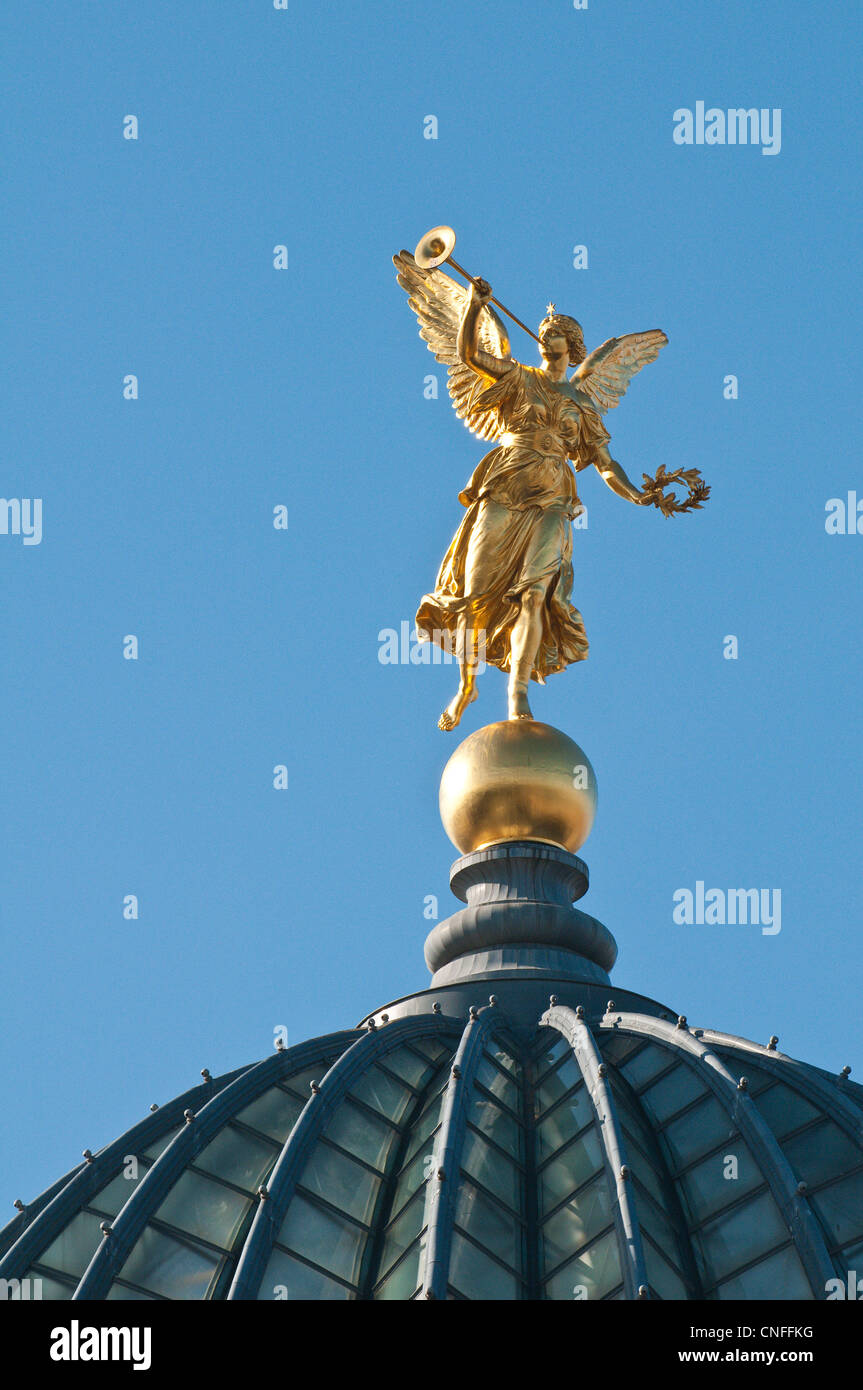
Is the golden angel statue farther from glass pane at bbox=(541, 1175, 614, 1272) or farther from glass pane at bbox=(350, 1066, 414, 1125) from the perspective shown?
glass pane at bbox=(541, 1175, 614, 1272)

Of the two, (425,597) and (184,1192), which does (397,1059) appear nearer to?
(184,1192)

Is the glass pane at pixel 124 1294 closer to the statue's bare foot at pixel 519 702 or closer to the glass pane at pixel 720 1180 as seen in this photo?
the glass pane at pixel 720 1180

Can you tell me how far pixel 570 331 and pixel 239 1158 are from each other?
606 inches

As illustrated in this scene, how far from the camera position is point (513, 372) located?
38.0 meters

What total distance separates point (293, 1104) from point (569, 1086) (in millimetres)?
3974

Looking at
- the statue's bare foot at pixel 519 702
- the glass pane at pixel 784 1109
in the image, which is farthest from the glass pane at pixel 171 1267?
the statue's bare foot at pixel 519 702

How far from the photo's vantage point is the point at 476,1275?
27922 millimetres

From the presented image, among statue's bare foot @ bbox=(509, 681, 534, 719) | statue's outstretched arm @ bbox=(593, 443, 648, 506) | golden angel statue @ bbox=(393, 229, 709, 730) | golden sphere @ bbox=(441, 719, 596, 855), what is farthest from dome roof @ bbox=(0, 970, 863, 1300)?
statue's outstretched arm @ bbox=(593, 443, 648, 506)

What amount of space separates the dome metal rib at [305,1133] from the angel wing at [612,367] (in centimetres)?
1177

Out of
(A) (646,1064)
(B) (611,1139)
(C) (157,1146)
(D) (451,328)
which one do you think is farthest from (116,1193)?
(D) (451,328)

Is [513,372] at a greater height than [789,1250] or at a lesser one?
greater

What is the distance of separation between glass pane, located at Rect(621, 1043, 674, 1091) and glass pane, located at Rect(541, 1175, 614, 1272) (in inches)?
114

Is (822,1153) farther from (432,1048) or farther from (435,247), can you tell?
(435,247)
